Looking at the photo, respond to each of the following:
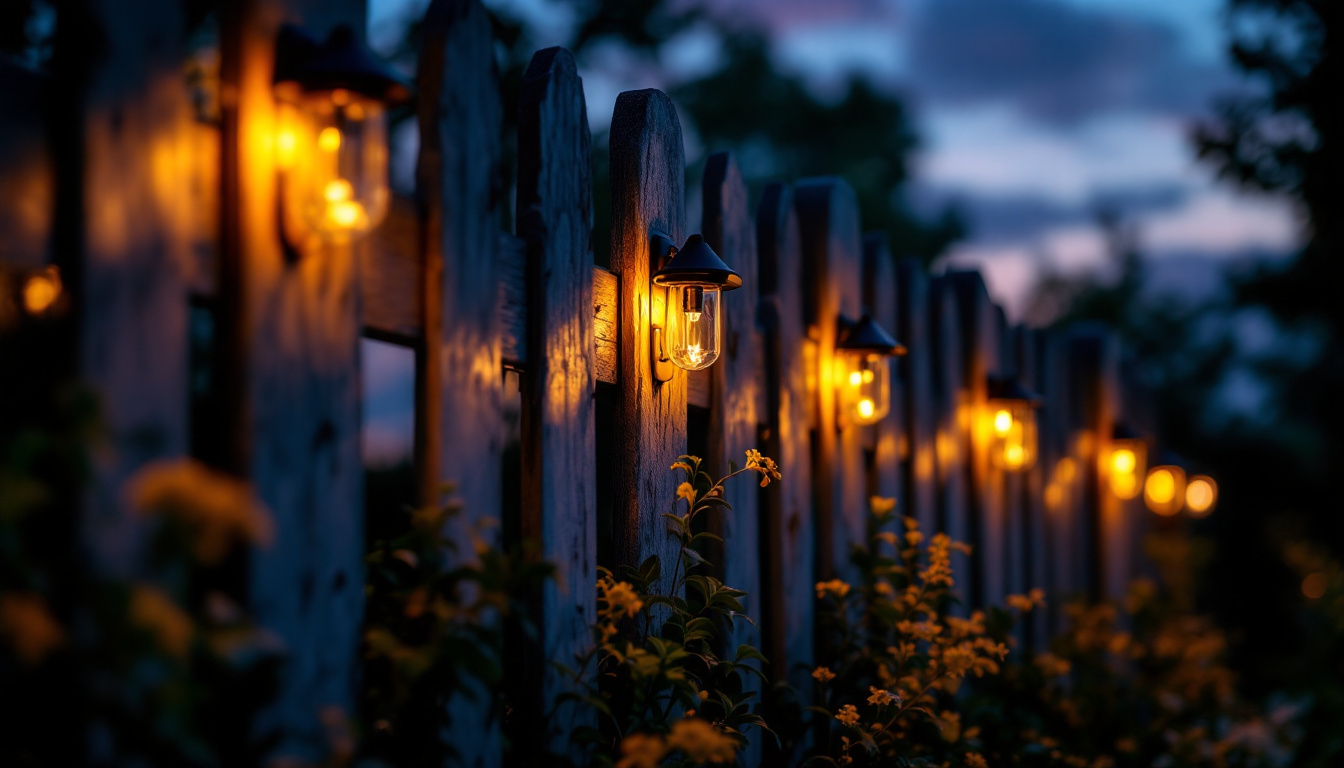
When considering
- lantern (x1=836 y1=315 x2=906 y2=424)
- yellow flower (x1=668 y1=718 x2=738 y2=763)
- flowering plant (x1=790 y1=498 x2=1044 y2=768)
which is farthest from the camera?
lantern (x1=836 y1=315 x2=906 y2=424)

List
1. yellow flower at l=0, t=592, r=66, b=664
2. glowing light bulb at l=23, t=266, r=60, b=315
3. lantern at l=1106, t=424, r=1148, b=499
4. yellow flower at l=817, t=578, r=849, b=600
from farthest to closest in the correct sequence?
lantern at l=1106, t=424, r=1148, b=499
yellow flower at l=817, t=578, r=849, b=600
glowing light bulb at l=23, t=266, r=60, b=315
yellow flower at l=0, t=592, r=66, b=664

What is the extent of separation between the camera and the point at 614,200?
2949 mm

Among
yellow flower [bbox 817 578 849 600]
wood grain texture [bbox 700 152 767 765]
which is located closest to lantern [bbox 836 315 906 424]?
wood grain texture [bbox 700 152 767 765]

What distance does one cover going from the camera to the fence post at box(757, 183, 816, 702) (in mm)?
3611

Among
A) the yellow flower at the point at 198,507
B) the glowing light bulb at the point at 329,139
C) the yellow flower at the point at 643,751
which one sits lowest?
the yellow flower at the point at 643,751

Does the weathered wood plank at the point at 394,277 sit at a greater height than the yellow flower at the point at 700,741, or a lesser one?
greater

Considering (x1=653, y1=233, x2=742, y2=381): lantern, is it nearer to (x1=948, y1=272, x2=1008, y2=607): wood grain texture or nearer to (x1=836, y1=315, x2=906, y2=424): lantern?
(x1=836, y1=315, x2=906, y2=424): lantern

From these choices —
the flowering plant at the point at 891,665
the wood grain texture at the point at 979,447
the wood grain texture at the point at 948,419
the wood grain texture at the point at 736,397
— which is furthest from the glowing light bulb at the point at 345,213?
the wood grain texture at the point at 979,447

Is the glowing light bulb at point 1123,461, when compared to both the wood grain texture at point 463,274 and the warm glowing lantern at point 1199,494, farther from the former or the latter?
the wood grain texture at point 463,274

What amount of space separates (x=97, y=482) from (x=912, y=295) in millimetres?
3824

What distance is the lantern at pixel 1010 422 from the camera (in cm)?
529

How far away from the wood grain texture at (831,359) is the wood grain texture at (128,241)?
8.53 feet

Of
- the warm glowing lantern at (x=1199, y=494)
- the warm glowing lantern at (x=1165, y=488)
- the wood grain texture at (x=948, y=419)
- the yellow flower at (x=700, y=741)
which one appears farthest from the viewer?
the warm glowing lantern at (x=1199, y=494)

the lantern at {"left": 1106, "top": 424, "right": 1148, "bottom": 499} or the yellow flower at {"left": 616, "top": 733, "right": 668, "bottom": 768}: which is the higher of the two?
the lantern at {"left": 1106, "top": 424, "right": 1148, "bottom": 499}
